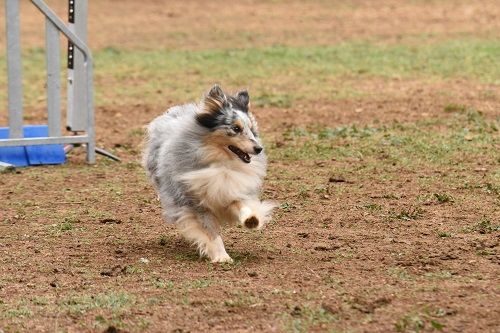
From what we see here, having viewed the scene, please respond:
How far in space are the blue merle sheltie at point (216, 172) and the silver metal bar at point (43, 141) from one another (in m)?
3.85

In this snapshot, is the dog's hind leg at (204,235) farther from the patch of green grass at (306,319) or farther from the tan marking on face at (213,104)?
the patch of green grass at (306,319)

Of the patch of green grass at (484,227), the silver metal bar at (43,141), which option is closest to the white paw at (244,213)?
the patch of green grass at (484,227)

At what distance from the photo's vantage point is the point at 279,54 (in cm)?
2095

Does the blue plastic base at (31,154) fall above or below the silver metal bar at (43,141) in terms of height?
below

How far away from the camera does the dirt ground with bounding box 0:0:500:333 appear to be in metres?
6.21

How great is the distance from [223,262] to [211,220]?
39 centimetres

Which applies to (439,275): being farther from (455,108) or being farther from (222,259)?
(455,108)

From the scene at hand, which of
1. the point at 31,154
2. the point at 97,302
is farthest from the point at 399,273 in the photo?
the point at 31,154

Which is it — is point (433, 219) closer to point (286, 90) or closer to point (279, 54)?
point (286, 90)

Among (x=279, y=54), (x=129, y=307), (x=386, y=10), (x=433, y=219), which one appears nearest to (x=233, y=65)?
(x=279, y=54)

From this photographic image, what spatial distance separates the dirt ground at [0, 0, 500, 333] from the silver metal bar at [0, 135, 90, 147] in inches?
11.5

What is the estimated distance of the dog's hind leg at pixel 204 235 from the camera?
7.76 m

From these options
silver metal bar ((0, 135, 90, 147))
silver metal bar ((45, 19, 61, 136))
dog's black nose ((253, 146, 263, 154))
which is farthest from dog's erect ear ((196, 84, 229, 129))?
silver metal bar ((45, 19, 61, 136))

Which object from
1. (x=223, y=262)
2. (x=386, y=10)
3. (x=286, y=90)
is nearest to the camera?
(x=223, y=262)
